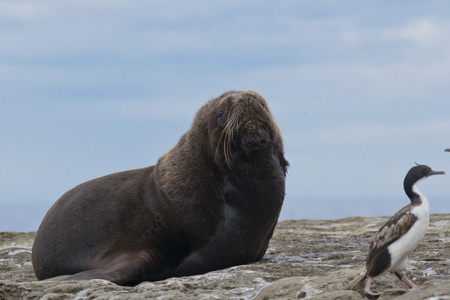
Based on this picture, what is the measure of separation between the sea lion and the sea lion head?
0.4 inches

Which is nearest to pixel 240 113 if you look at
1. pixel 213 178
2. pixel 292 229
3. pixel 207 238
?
pixel 213 178

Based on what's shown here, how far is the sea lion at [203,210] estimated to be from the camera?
25.1ft

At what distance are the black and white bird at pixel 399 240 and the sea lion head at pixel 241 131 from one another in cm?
231

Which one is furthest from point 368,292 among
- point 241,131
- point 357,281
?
point 241,131

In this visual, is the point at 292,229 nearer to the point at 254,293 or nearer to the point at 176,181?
the point at 176,181

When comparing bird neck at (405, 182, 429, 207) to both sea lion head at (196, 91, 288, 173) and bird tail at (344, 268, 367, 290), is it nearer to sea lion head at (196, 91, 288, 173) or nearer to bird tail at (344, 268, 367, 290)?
bird tail at (344, 268, 367, 290)

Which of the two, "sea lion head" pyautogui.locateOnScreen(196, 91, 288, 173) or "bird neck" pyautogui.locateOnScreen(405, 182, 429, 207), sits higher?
"sea lion head" pyautogui.locateOnScreen(196, 91, 288, 173)

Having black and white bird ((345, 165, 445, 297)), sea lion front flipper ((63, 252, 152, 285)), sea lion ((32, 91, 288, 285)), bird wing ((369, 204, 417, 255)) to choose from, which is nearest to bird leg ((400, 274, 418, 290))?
black and white bird ((345, 165, 445, 297))

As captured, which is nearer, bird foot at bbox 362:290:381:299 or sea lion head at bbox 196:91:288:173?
bird foot at bbox 362:290:381:299

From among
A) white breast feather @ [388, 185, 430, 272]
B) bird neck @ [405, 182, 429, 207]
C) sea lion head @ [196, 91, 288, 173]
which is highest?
sea lion head @ [196, 91, 288, 173]

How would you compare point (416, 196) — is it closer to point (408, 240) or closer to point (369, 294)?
point (408, 240)

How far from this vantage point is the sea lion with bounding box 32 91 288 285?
7656 mm

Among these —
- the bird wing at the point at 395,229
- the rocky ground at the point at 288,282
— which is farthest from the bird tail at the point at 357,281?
the bird wing at the point at 395,229

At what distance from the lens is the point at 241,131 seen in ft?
24.8
